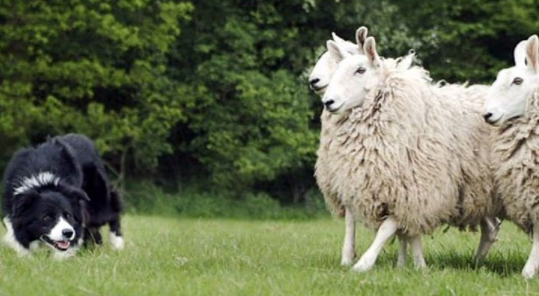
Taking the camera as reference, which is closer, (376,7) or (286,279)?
(286,279)

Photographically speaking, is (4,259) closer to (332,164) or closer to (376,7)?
(332,164)

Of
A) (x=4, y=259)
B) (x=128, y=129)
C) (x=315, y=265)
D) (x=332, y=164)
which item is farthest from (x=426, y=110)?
(x=128, y=129)

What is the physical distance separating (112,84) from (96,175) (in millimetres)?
13382

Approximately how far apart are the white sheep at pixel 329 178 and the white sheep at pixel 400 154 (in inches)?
5.1

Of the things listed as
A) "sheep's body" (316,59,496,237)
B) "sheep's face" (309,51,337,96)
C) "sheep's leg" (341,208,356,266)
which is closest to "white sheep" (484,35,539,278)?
"sheep's body" (316,59,496,237)

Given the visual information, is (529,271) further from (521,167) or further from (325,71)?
(325,71)

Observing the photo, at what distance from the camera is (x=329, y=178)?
30.5ft

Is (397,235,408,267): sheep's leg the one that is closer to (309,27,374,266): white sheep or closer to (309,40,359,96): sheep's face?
(309,27,374,266): white sheep

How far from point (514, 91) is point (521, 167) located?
0.66m

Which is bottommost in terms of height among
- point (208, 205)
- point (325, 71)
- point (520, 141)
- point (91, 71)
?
point (208, 205)

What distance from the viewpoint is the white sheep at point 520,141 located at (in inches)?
336

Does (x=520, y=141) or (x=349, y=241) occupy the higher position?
(x=520, y=141)

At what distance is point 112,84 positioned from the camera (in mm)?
24656

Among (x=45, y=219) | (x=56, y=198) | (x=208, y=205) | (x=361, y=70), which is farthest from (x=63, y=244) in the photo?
(x=208, y=205)
